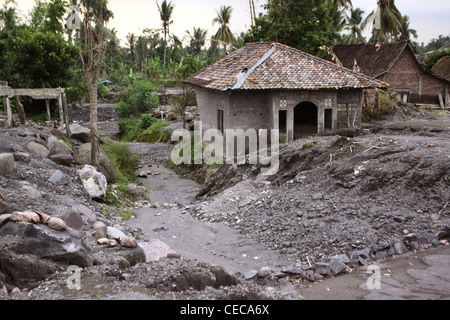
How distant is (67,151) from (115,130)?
60.5ft

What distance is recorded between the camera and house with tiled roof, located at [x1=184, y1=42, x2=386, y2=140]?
1825cm

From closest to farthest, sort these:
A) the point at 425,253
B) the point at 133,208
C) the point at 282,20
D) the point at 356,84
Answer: the point at 425,253, the point at 133,208, the point at 356,84, the point at 282,20

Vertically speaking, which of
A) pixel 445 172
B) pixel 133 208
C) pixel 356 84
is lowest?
pixel 133 208

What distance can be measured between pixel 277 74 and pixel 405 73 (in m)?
15.9

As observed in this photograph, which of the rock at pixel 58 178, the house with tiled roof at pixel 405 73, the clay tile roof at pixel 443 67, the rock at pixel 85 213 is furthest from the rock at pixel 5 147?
the clay tile roof at pixel 443 67

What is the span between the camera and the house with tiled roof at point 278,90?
18250mm

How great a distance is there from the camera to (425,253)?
28.5ft

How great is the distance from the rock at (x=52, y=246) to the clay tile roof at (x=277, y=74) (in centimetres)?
1118

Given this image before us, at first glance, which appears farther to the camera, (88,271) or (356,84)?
(356,84)

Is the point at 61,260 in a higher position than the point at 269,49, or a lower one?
lower

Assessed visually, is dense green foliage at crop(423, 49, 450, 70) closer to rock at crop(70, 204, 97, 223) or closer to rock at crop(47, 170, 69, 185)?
rock at crop(47, 170, 69, 185)

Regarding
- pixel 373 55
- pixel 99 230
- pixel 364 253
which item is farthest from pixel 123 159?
pixel 373 55

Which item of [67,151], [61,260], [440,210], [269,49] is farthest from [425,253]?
[269,49]
